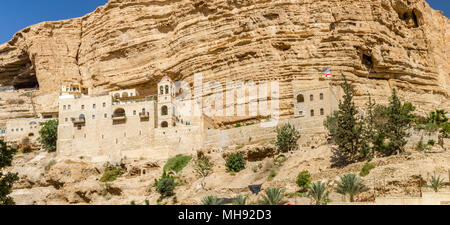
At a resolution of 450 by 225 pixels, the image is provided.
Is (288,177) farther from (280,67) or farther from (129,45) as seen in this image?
(129,45)

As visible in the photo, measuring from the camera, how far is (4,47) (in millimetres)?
58812

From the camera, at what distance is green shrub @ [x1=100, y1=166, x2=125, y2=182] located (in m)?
35.3

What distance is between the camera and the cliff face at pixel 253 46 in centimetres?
3859

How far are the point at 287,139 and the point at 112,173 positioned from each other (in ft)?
45.4

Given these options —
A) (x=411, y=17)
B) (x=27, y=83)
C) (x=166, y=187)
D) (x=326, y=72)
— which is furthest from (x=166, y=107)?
(x=27, y=83)

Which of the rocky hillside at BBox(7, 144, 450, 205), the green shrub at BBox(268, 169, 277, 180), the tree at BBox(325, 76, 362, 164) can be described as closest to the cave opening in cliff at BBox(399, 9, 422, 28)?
the rocky hillside at BBox(7, 144, 450, 205)

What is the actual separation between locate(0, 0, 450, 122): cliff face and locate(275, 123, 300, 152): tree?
5.35 m

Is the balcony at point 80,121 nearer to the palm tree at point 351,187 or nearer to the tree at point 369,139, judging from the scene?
the tree at point 369,139

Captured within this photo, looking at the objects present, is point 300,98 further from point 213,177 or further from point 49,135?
point 49,135

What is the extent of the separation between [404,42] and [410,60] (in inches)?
72.5

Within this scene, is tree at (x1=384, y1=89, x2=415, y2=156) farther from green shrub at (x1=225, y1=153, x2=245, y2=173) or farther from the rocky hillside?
green shrub at (x1=225, y1=153, x2=245, y2=173)

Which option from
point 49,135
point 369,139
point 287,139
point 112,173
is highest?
point 49,135

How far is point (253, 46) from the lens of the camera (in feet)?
130
